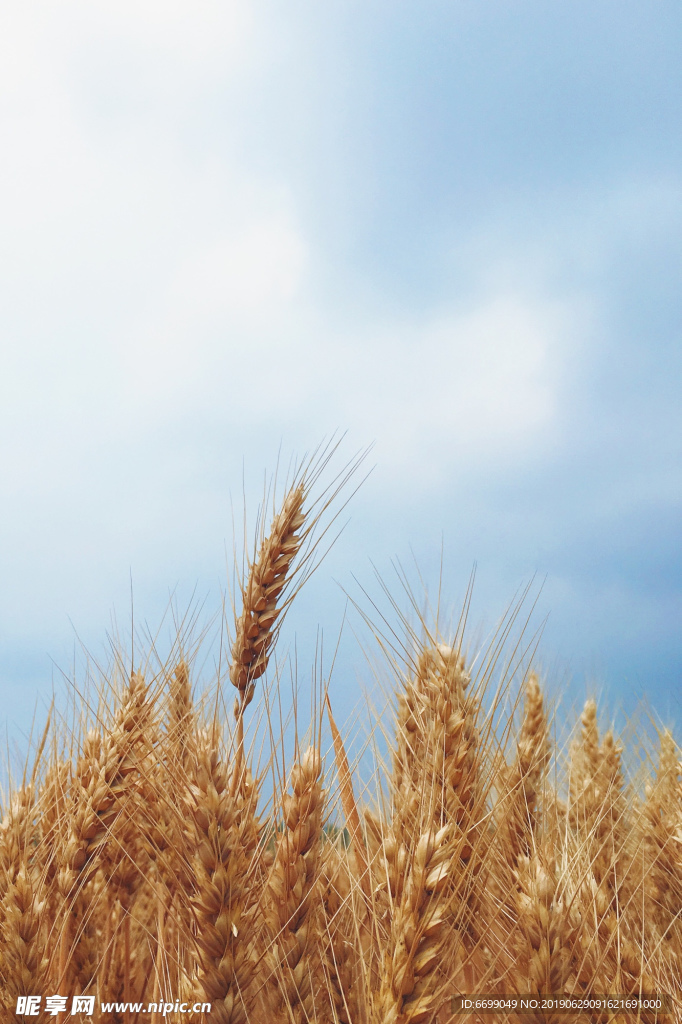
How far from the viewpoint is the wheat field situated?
4.67 feet

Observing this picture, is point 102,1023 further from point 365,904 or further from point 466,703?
point 466,703

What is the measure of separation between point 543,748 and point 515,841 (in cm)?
58

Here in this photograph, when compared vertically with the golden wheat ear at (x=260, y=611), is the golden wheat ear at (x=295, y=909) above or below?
below

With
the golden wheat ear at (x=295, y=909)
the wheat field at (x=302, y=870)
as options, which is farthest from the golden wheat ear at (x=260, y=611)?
the golden wheat ear at (x=295, y=909)

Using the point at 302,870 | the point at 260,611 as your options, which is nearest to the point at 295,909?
the point at 302,870

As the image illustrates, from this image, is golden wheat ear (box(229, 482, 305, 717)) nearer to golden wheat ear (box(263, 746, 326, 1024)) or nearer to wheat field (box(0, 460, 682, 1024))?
wheat field (box(0, 460, 682, 1024))

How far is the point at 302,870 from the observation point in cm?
151

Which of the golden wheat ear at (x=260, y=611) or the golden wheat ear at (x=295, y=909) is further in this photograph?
the golden wheat ear at (x=260, y=611)

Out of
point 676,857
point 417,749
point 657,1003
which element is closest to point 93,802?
point 417,749

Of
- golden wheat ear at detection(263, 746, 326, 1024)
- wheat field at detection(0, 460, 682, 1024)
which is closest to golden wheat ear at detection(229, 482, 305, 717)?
wheat field at detection(0, 460, 682, 1024)

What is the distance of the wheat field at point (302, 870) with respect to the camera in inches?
56.0

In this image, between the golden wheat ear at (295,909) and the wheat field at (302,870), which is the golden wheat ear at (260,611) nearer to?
the wheat field at (302,870)

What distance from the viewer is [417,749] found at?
204 cm

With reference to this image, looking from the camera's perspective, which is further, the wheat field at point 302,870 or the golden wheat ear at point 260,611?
the golden wheat ear at point 260,611
